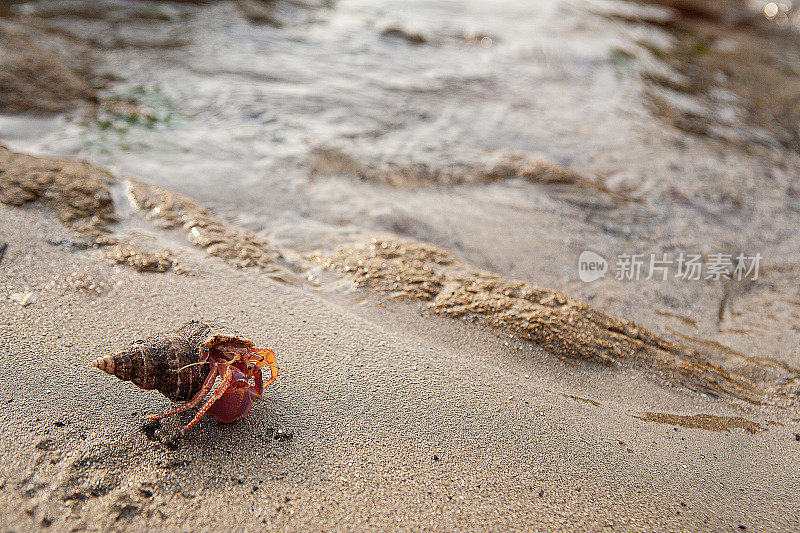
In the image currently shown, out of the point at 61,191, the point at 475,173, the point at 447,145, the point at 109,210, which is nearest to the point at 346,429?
the point at 109,210

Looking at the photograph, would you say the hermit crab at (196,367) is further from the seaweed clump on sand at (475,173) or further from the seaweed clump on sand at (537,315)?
the seaweed clump on sand at (475,173)

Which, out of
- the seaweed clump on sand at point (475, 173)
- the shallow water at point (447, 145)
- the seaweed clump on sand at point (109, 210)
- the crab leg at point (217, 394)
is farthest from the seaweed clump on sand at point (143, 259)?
the seaweed clump on sand at point (475, 173)

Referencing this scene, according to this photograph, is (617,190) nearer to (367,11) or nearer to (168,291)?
(168,291)

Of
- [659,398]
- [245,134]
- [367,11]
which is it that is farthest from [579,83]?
[659,398]

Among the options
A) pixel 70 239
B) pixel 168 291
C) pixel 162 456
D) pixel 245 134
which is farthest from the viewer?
pixel 245 134

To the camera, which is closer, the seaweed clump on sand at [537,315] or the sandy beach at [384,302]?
the sandy beach at [384,302]

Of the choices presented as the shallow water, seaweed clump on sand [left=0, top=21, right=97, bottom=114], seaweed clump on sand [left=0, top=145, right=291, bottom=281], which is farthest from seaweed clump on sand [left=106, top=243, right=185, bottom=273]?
seaweed clump on sand [left=0, top=21, right=97, bottom=114]
